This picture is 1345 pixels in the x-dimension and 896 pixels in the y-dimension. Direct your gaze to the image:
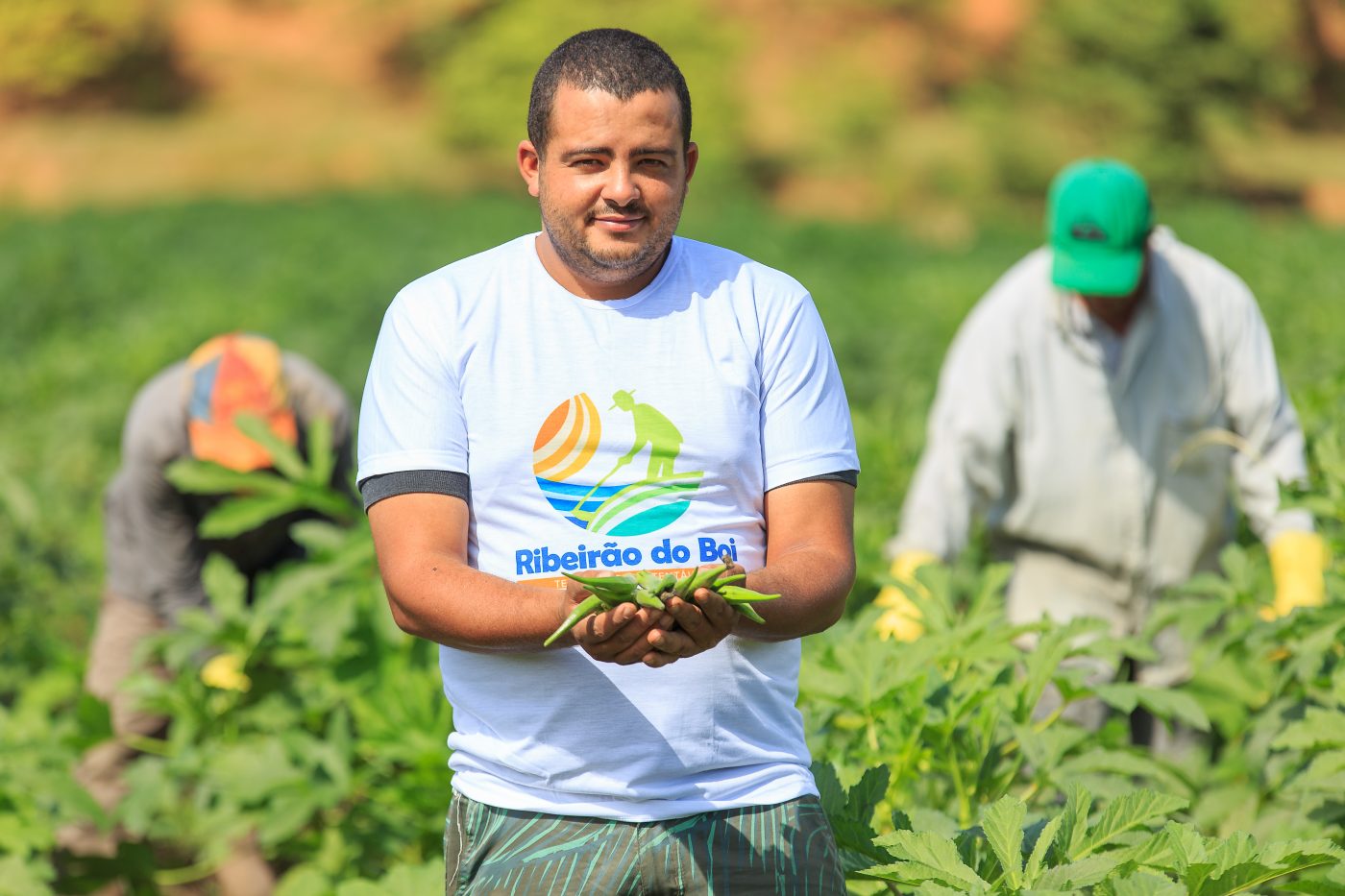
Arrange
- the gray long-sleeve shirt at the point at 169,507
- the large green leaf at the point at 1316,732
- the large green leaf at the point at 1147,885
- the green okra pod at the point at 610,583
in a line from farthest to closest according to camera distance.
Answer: the gray long-sleeve shirt at the point at 169,507 → the large green leaf at the point at 1316,732 → the large green leaf at the point at 1147,885 → the green okra pod at the point at 610,583

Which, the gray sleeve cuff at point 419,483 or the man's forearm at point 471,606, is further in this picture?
the gray sleeve cuff at point 419,483

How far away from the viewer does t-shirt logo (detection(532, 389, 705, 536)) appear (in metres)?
2.15

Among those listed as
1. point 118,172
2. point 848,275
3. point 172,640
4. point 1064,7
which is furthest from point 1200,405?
point 118,172

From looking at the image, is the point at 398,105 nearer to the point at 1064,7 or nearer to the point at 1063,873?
the point at 1064,7

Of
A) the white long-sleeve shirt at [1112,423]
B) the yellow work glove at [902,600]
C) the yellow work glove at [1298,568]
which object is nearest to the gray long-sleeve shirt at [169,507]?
the yellow work glove at [902,600]

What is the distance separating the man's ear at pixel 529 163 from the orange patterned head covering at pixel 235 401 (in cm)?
220

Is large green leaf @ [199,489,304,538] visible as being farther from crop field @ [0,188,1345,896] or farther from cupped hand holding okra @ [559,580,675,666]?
cupped hand holding okra @ [559,580,675,666]

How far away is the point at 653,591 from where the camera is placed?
6.28 ft

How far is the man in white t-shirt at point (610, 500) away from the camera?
7.01ft

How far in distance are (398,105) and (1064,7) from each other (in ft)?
68.1

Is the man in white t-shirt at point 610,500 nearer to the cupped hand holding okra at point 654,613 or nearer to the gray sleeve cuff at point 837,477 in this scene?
the gray sleeve cuff at point 837,477

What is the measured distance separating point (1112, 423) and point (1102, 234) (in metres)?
0.51

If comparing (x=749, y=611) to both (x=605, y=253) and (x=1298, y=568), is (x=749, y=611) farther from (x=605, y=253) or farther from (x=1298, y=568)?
(x=1298, y=568)

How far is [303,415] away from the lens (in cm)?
467
